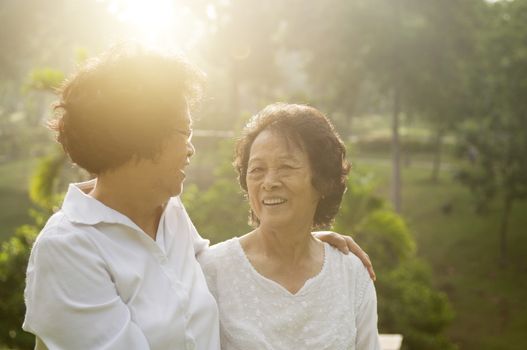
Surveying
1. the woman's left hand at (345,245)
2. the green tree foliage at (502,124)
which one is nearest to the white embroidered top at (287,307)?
the woman's left hand at (345,245)

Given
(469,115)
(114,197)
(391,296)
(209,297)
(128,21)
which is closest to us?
(114,197)

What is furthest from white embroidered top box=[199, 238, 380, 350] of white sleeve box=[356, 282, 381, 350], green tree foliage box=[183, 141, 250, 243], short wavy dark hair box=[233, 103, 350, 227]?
green tree foliage box=[183, 141, 250, 243]

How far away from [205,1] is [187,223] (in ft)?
86.7

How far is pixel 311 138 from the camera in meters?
2.80

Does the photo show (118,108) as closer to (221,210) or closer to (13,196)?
(221,210)

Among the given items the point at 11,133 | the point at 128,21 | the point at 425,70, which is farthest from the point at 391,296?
the point at 11,133

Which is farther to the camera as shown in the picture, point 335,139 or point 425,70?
point 425,70

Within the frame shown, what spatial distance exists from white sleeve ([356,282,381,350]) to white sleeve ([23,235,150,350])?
1100 millimetres

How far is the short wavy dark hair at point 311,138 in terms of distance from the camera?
280 centimetres

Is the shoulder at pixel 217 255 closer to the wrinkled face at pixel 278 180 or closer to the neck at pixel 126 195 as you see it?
the wrinkled face at pixel 278 180

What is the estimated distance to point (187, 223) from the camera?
8.87ft

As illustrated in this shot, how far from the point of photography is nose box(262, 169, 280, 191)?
2.75 meters

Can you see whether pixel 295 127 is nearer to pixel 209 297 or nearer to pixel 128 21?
pixel 209 297

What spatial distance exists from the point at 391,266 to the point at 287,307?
29.0 feet
